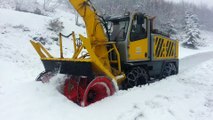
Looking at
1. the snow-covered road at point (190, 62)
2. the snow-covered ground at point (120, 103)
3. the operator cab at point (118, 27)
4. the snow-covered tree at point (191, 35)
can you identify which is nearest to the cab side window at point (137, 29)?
the operator cab at point (118, 27)

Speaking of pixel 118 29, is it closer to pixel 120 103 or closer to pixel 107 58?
pixel 107 58

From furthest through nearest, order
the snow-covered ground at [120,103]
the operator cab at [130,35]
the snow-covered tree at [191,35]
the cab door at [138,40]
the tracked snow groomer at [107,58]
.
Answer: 1. the snow-covered tree at [191,35]
2. the cab door at [138,40]
3. the operator cab at [130,35]
4. the tracked snow groomer at [107,58]
5. the snow-covered ground at [120,103]

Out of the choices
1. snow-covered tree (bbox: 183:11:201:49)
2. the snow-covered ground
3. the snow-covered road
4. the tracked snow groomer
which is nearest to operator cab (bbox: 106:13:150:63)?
the tracked snow groomer

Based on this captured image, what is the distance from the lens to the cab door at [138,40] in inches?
321

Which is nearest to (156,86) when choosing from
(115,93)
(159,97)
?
(159,97)

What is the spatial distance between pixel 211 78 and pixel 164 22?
91.9 feet

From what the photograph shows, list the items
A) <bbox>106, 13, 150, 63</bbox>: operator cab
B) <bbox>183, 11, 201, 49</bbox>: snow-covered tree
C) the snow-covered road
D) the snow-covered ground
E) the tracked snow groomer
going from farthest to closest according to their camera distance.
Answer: <bbox>183, 11, 201, 49</bbox>: snow-covered tree < the snow-covered road < <bbox>106, 13, 150, 63</bbox>: operator cab < the tracked snow groomer < the snow-covered ground

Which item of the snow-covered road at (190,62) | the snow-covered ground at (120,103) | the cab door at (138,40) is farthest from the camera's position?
the snow-covered road at (190,62)

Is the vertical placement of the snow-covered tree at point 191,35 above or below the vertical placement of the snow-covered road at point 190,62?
above

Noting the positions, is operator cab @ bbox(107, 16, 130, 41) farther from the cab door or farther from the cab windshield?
the cab door

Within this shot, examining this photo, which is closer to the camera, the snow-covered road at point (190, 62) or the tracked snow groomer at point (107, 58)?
the tracked snow groomer at point (107, 58)

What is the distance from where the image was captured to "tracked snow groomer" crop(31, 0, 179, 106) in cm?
648

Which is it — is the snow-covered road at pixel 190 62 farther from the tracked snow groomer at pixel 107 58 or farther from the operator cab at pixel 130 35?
the operator cab at pixel 130 35

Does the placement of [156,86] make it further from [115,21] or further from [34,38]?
[34,38]
